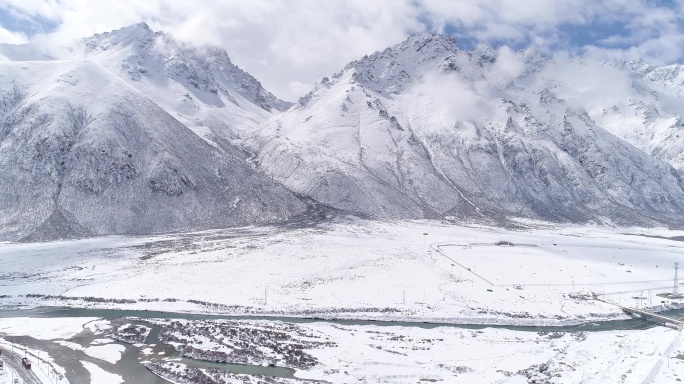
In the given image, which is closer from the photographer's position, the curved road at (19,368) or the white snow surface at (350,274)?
the curved road at (19,368)

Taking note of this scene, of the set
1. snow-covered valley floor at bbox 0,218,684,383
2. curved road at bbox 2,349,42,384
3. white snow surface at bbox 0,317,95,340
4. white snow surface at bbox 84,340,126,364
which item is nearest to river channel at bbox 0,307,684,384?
white snow surface at bbox 84,340,126,364

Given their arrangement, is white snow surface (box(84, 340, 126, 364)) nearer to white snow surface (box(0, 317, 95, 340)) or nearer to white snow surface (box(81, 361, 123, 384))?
white snow surface (box(81, 361, 123, 384))

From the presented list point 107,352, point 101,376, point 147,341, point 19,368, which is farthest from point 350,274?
point 19,368

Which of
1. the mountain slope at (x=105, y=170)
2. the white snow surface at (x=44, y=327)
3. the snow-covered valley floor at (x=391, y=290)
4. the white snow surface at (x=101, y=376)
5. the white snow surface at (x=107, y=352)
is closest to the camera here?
the white snow surface at (x=101, y=376)

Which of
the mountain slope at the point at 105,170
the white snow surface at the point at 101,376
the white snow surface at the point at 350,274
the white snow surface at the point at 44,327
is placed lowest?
the white snow surface at the point at 101,376

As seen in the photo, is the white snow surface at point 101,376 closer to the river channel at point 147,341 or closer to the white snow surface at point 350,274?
the river channel at point 147,341

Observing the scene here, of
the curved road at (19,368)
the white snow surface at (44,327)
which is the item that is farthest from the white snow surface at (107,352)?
the curved road at (19,368)

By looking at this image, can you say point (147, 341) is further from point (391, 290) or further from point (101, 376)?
point (391, 290)
